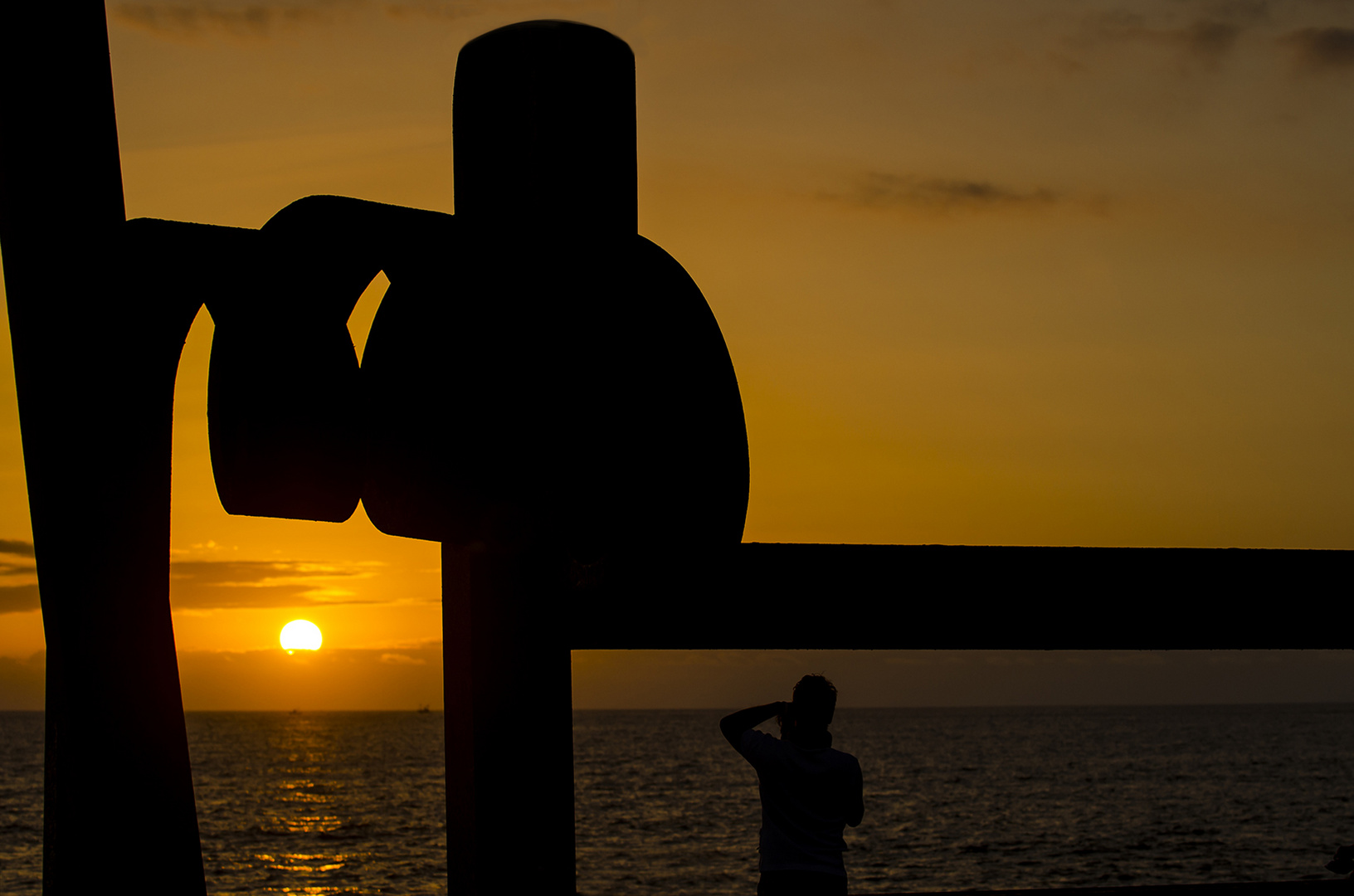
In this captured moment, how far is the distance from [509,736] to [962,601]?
617mm

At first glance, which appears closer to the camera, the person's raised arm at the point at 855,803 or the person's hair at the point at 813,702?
the person's raised arm at the point at 855,803

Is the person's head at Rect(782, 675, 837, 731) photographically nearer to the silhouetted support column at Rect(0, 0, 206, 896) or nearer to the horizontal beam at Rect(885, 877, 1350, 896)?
the horizontal beam at Rect(885, 877, 1350, 896)

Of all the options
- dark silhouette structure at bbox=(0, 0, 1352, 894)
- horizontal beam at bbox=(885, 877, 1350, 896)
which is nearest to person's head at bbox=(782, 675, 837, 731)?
horizontal beam at bbox=(885, 877, 1350, 896)

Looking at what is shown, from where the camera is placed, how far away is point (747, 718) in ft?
13.4

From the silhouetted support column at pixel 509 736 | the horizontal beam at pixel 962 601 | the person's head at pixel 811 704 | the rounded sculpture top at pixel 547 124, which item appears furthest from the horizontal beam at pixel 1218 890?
the rounded sculpture top at pixel 547 124

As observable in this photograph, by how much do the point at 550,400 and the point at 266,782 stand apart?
86.3m

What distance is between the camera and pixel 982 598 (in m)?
1.68

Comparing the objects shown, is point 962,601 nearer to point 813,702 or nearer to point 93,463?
point 93,463

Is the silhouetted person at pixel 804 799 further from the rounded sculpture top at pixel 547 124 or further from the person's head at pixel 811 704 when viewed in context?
the rounded sculpture top at pixel 547 124

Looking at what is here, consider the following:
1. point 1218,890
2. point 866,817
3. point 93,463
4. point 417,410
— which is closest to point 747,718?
point 1218,890

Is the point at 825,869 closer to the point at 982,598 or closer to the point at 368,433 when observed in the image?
the point at 982,598

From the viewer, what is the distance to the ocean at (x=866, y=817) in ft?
143

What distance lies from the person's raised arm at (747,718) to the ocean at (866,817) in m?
2.59

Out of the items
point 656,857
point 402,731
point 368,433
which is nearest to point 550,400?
point 368,433
